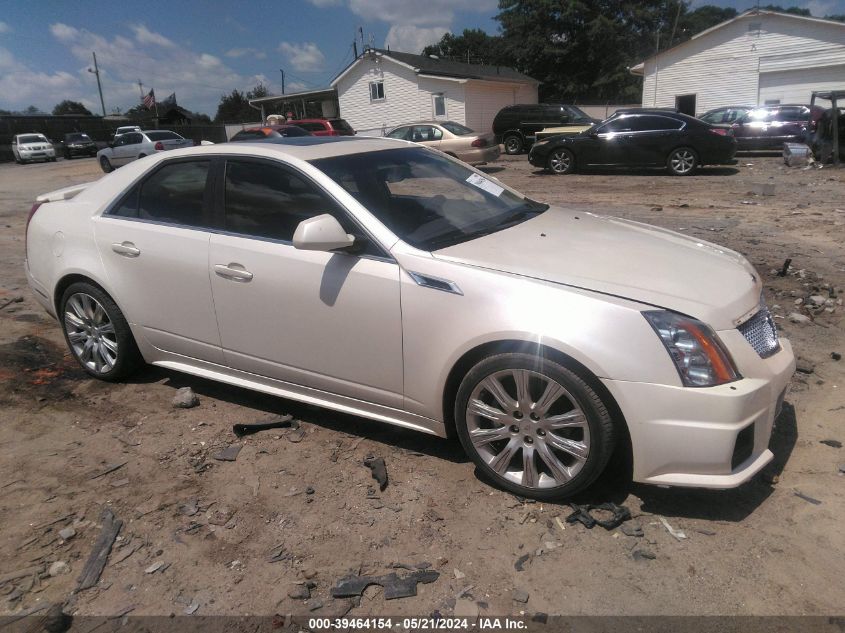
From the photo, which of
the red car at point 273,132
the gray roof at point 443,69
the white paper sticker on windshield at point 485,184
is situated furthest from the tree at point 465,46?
the white paper sticker on windshield at point 485,184

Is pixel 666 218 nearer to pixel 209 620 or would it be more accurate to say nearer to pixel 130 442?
pixel 130 442

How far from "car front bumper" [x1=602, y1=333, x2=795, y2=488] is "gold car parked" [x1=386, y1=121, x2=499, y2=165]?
15943mm

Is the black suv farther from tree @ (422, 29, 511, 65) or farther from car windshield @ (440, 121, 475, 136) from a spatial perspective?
tree @ (422, 29, 511, 65)

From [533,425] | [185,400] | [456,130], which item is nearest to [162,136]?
[456,130]

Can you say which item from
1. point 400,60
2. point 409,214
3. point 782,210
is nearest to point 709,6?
point 400,60

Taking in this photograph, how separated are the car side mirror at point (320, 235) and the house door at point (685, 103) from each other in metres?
32.7

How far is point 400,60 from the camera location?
33375 millimetres

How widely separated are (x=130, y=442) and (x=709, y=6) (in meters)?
95.4

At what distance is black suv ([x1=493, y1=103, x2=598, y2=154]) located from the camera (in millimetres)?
23516

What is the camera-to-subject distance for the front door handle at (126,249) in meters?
3.98

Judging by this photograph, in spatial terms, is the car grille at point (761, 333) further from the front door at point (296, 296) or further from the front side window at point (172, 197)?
the front side window at point (172, 197)

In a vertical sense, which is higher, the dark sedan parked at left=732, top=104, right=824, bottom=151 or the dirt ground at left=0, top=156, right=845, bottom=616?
the dark sedan parked at left=732, top=104, right=824, bottom=151

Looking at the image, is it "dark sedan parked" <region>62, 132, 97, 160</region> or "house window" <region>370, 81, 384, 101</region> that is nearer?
"house window" <region>370, 81, 384, 101</region>

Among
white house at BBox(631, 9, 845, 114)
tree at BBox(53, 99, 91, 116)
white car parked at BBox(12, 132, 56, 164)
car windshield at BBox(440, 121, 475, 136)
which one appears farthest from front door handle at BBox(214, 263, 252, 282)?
tree at BBox(53, 99, 91, 116)
